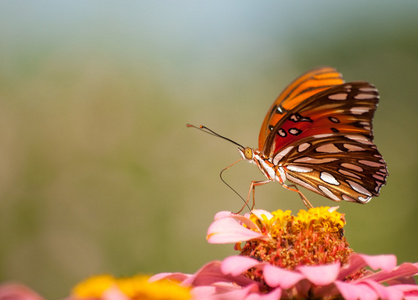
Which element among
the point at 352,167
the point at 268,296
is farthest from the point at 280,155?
the point at 268,296

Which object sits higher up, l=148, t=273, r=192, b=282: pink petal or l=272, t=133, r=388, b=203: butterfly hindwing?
l=272, t=133, r=388, b=203: butterfly hindwing

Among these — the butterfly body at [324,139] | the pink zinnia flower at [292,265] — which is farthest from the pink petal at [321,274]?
the butterfly body at [324,139]

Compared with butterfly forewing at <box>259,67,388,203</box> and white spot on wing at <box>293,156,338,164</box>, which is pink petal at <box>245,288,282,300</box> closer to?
butterfly forewing at <box>259,67,388,203</box>

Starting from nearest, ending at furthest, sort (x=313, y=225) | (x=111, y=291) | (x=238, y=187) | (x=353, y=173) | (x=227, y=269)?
1. (x=111, y=291)
2. (x=227, y=269)
3. (x=313, y=225)
4. (x=353, y=173)
5. (x=238, y=187)

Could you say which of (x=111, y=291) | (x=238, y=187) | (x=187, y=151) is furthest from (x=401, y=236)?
(x=111, y=291)

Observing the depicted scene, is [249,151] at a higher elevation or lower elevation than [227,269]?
higher

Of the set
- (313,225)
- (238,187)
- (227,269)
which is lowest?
(227,269)

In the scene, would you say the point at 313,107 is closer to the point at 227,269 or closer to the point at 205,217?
the point at 227,269

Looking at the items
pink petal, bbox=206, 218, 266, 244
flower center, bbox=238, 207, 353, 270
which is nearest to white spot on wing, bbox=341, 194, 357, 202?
flower center, bbox=238, 207, 353, 270
